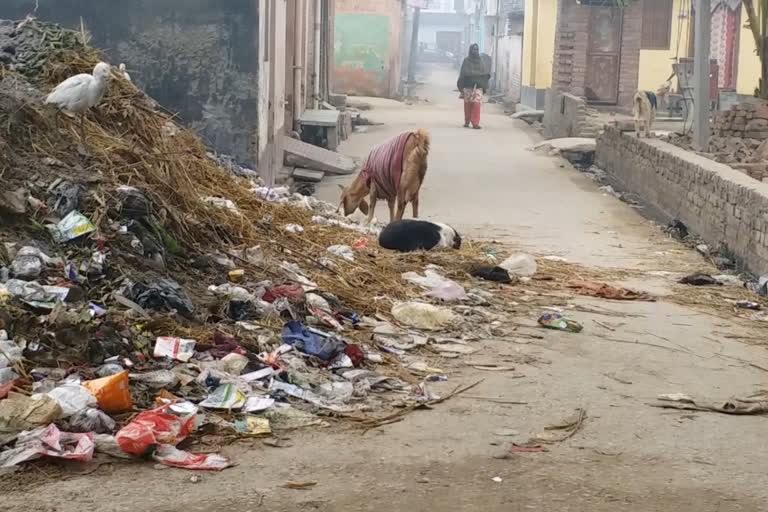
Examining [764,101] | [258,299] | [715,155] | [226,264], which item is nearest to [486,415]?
[258,299]

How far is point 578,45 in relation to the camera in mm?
29219

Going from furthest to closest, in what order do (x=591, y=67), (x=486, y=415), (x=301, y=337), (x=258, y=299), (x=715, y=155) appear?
(x=591, y=67)
(x=715, y=155)
(x=258, y=299)
(x=301, y=337)
(x=486, y=415)

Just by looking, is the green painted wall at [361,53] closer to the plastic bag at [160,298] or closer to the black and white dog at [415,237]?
the black and white dog at [415,237]

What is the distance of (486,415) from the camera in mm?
5363

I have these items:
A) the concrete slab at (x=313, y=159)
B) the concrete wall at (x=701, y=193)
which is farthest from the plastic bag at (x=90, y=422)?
the concrete slab at (x=313, y=159)

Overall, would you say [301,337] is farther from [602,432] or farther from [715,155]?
[715,155]

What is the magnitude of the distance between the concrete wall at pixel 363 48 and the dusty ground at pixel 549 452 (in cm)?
2892

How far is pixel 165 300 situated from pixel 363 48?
102 feet

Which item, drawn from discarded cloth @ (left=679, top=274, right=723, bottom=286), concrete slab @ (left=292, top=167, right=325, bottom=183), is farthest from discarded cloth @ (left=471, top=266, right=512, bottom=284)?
concrete slab @ (left=292, top=167, right=325, bottom=183)

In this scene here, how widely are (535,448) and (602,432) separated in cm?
44

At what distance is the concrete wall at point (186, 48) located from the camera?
11453 millimetres

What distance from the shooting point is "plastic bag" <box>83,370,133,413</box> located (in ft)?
15.8

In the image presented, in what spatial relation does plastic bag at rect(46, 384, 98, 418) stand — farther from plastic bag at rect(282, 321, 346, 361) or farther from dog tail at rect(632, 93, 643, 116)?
dog tail at rect(632, 93, 643, 116)

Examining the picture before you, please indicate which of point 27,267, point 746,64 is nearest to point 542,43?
point 746,64
